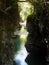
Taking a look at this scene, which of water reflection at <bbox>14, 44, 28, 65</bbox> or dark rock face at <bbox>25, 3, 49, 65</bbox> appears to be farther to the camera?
water reflection at <bbox>14, 44, 28, 65</bbox>

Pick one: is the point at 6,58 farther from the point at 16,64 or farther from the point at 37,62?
the point at 37,62

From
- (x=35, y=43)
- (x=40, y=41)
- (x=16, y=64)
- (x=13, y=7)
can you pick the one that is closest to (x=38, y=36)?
(x=40, y=41)

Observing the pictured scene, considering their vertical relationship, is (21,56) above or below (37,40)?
below

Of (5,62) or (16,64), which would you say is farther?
(16,64)

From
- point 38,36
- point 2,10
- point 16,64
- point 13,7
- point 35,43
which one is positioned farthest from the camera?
point 35,43

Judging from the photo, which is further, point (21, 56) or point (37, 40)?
point (21, 56)

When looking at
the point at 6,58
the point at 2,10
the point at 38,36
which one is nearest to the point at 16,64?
the point at 38,36

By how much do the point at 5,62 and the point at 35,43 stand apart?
13.5 ft

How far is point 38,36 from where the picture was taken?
28.1ft

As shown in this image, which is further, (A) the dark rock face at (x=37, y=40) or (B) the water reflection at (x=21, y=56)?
(B) the water reflection at (x=21, y=56)

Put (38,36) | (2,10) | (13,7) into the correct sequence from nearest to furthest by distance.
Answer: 1. (2,10)
2. (13,7)
3. (38,36)

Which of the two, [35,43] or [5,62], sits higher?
[5,62]

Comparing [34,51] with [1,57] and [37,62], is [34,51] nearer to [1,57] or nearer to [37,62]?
[37,62]

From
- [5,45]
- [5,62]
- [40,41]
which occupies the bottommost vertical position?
[40,41]
